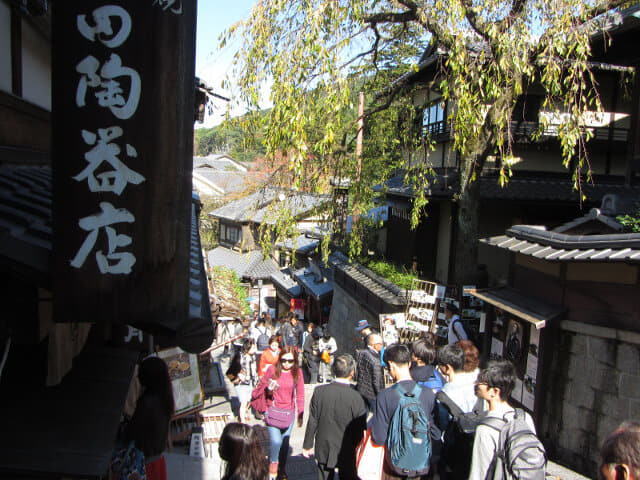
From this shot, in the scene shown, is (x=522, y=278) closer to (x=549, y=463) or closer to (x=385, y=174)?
(x=549, y=463)

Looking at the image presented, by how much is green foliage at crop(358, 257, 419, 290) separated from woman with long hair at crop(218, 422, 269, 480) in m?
9.18

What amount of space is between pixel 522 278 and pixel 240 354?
7.92 meters

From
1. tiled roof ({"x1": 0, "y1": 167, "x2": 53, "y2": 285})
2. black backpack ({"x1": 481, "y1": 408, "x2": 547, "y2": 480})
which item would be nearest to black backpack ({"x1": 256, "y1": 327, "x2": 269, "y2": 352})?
tiled roof ({"x1": 0, "y1": 167, "x2": 53, "y2": 285})

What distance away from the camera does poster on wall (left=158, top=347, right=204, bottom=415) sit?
7.82m

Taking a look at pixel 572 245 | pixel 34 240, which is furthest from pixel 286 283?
pixel 34 240

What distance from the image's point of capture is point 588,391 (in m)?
6.32

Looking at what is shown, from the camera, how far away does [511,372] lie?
3.99m

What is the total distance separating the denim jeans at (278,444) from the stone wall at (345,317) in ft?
25.7

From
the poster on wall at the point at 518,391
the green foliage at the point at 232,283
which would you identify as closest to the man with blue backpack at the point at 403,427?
the poster on wall at the point at 518,391

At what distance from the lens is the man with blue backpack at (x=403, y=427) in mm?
4371

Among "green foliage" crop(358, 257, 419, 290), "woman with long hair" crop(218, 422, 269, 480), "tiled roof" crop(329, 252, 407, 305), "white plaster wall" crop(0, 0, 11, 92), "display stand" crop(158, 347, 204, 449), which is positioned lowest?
"display stand" crop(158, 347, 204, 449)

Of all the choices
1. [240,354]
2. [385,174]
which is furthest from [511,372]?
[240,354]

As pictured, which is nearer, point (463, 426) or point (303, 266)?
point (463, 426)

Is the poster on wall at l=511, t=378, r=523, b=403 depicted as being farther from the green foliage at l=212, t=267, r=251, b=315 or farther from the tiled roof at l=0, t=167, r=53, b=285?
the green foliage at l=212, t=267, r=251, b=315
